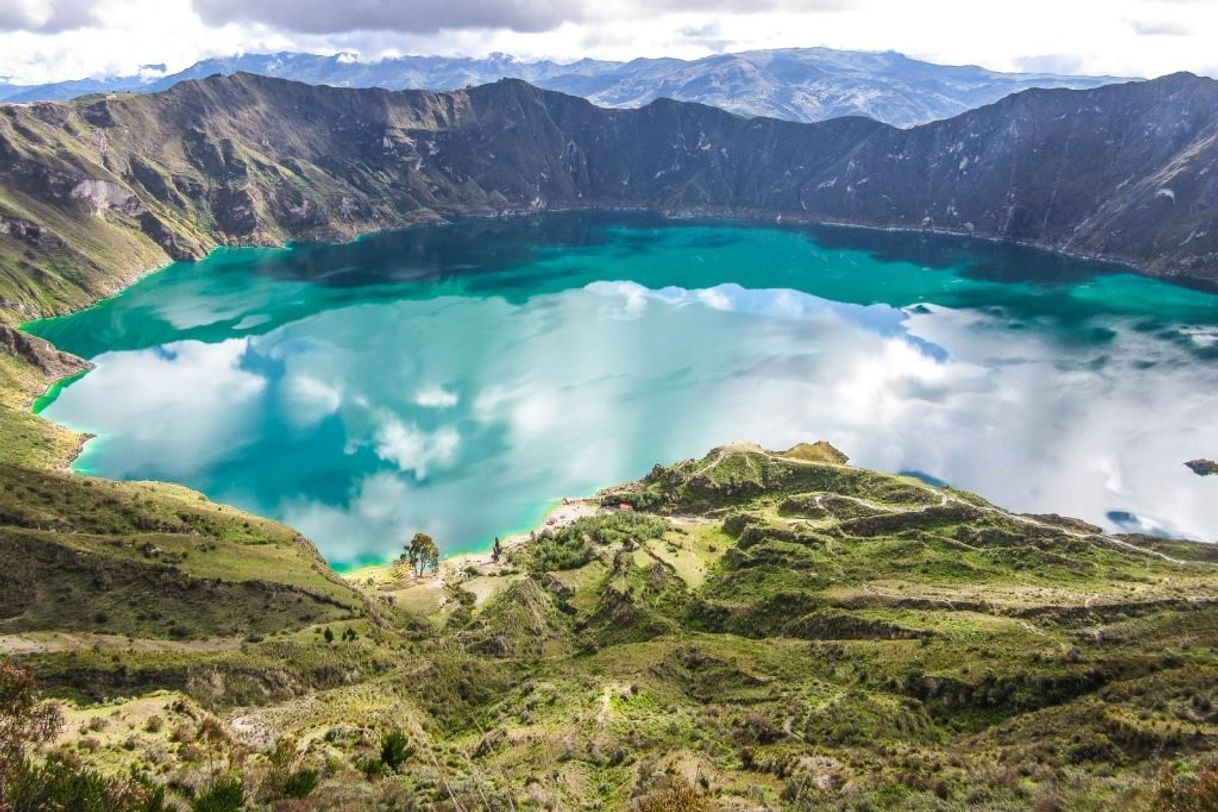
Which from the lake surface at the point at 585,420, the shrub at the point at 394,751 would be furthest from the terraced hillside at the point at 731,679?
the lake surface at the point at 585,420

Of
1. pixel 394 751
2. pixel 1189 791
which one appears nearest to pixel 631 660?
pixel 394 751

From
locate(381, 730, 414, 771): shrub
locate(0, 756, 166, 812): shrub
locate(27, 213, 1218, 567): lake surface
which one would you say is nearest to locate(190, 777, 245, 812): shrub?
locate(0, 756, 166, 812): shrub

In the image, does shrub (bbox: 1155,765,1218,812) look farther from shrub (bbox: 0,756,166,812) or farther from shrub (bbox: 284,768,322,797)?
shrub (bbox: 0,756,166,812)

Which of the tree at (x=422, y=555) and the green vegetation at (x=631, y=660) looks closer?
the green vegetation at (x=631, y=660)

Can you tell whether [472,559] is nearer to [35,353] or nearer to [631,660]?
[631,660]

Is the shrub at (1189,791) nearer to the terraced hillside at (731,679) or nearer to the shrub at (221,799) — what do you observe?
the terraced hillside at (731,679)
